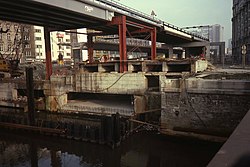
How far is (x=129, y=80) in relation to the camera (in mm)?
27906

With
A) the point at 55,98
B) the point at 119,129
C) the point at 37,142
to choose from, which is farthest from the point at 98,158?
the point at 55,98

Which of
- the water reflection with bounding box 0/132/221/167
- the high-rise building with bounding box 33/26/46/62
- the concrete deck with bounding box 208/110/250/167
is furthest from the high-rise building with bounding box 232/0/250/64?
the high-rise building with bounding box 33/26/46/62

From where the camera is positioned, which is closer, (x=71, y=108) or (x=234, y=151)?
(x=234, y=151)

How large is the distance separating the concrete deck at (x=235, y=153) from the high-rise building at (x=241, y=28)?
238ft

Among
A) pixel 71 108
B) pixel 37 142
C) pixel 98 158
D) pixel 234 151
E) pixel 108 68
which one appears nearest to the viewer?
pixel 234 151

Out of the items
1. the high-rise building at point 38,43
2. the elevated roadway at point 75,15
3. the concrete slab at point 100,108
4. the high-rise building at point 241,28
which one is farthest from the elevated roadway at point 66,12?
the high-rise building at point 38,43

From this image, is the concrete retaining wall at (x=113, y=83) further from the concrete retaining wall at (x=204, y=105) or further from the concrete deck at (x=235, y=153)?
the concrete deck at (x=235, y=153)

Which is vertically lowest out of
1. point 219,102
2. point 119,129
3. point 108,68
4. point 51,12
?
point 119,129

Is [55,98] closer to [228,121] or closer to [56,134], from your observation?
[56,134]

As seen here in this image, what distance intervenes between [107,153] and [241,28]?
81.9m

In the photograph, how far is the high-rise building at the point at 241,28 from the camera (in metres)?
70.4

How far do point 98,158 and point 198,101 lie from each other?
33.4 ft

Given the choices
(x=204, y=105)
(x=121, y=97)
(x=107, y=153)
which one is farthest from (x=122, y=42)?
(x=107, y=153)

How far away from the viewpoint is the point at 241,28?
266ft
